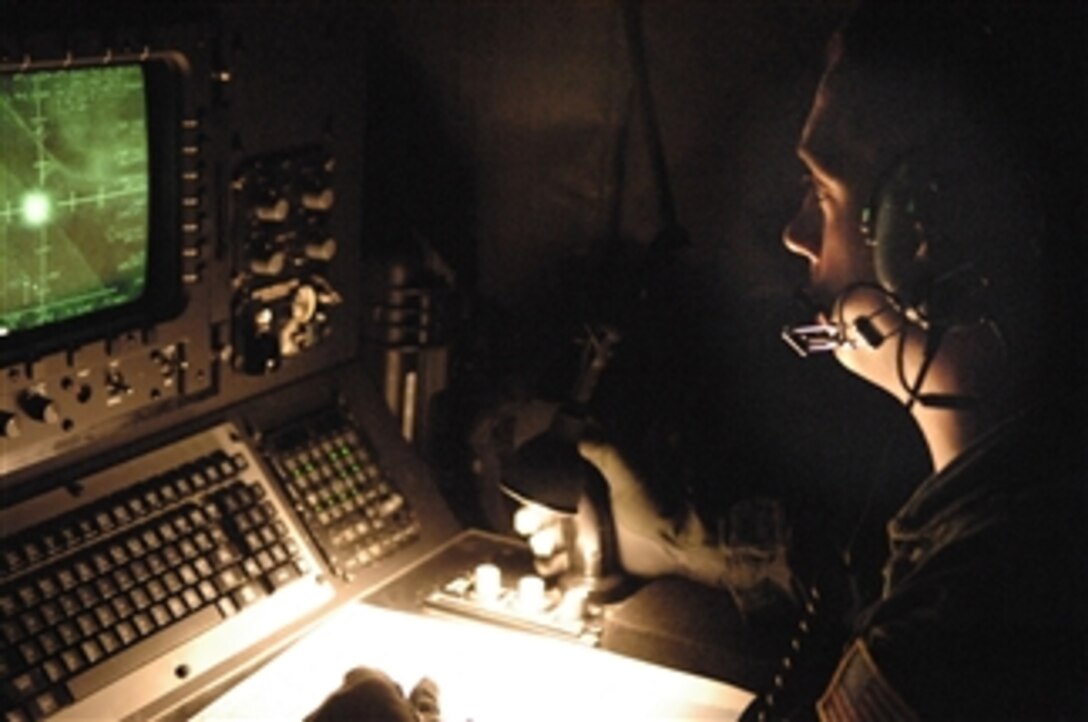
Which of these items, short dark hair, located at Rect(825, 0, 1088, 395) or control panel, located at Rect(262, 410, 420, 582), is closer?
short dark hair, located at Rect(825, 0, 1088, 395)

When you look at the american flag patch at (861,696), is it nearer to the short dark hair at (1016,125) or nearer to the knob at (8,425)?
the short dark hair at (1016,125)

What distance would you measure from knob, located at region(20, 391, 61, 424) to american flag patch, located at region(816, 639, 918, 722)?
789 mm

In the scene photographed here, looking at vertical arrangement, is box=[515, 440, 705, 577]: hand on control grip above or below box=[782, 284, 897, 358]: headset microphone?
below

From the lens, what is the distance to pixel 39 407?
163 cm

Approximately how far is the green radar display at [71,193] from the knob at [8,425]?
77 mm

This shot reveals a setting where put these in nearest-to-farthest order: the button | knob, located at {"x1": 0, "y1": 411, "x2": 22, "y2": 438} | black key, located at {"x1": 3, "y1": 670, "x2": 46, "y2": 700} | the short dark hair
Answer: the short dark hair → black key, located at {"x1": 3, "y1": 670, "x2": 46, "y2": 700} → knob, located at {"x1": 0, "y1": 411, "x2": 22, "y2": 438} → the button

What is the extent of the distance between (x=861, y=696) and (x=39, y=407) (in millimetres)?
831

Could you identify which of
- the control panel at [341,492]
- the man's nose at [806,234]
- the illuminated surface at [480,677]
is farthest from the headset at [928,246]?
the control panel at [341,492]

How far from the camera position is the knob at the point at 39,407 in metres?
1.62

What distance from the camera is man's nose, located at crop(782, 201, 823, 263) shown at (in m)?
1.68

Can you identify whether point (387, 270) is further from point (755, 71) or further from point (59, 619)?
point (59, 619)

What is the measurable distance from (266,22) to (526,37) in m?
0.44

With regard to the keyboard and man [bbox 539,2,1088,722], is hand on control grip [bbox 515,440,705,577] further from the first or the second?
man [bbox 539,2,1088,722]

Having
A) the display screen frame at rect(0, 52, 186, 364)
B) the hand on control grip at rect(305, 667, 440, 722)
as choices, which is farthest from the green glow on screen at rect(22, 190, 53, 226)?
the hand on control grip at rect(305, 667, 440, 722)
